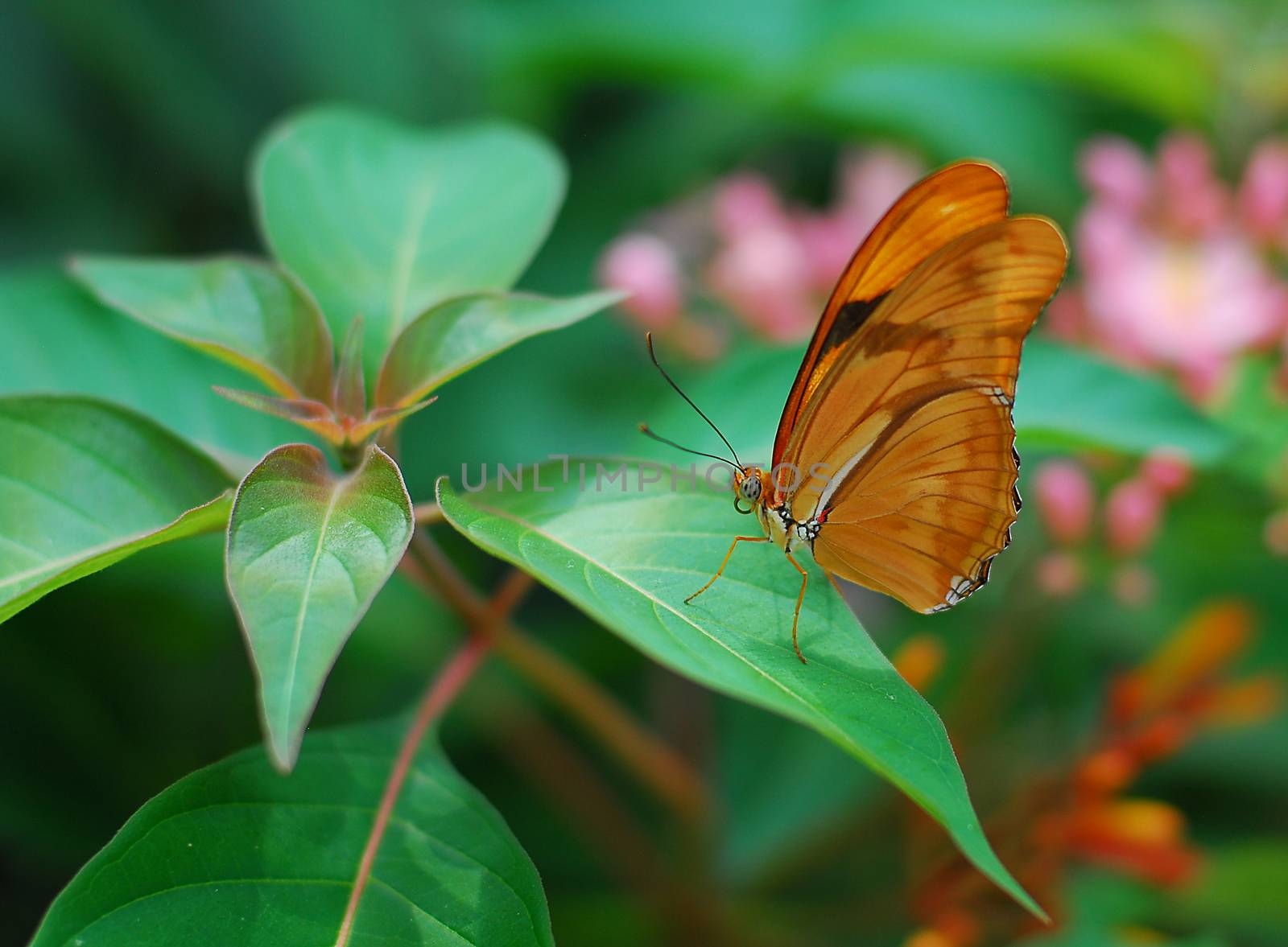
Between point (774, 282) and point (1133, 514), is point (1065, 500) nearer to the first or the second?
point (1133, 514)

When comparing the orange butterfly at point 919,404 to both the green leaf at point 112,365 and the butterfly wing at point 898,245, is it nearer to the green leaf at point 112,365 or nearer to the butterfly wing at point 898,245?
the butterfly wing at point 898,245

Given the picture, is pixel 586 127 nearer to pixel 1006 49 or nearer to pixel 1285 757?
pixel 1006 49

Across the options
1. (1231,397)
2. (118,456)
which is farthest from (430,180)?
(1231,397)

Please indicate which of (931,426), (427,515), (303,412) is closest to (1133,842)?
(931,426)

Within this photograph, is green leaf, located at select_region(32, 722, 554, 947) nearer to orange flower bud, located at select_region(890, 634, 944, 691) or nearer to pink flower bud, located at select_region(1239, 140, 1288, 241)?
orange flower bud, located at select_region(890, 634, 944, 691)

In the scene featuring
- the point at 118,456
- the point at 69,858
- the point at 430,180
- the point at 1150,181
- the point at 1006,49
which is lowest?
the point at 69,858

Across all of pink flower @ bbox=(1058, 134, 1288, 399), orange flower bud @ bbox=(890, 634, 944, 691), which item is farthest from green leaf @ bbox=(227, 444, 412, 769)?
pink flower @ bbox=(1058, 134, 1288, 399)
